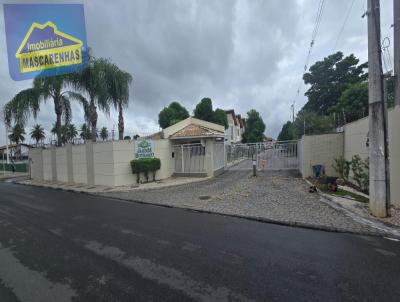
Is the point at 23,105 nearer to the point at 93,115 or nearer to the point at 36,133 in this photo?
the point at 93,115

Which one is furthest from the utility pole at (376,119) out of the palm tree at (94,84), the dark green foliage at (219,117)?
the dark green foliage at (219,117)

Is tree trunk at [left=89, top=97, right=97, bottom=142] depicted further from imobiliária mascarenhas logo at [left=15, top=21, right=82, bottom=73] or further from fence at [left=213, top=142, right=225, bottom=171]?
fence at [left=213, top=142, right=225, bottom=171]

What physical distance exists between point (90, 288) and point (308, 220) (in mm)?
4893

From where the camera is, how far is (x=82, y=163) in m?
14.7

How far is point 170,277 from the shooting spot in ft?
10.1

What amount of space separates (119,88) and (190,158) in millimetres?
6753

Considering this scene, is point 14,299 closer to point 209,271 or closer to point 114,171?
point 209,271

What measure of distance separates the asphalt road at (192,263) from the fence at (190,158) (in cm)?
867

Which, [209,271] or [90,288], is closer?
[90,288]

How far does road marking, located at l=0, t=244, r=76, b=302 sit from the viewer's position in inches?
107

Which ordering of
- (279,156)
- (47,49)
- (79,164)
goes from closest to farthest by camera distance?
(47,49), (79,164), (279,156)

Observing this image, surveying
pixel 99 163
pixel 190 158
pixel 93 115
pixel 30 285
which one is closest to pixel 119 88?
pixel 93 115

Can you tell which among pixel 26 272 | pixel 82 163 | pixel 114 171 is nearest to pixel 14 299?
pixel 26 272

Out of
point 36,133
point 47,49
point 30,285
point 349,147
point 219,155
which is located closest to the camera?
point 30,285
